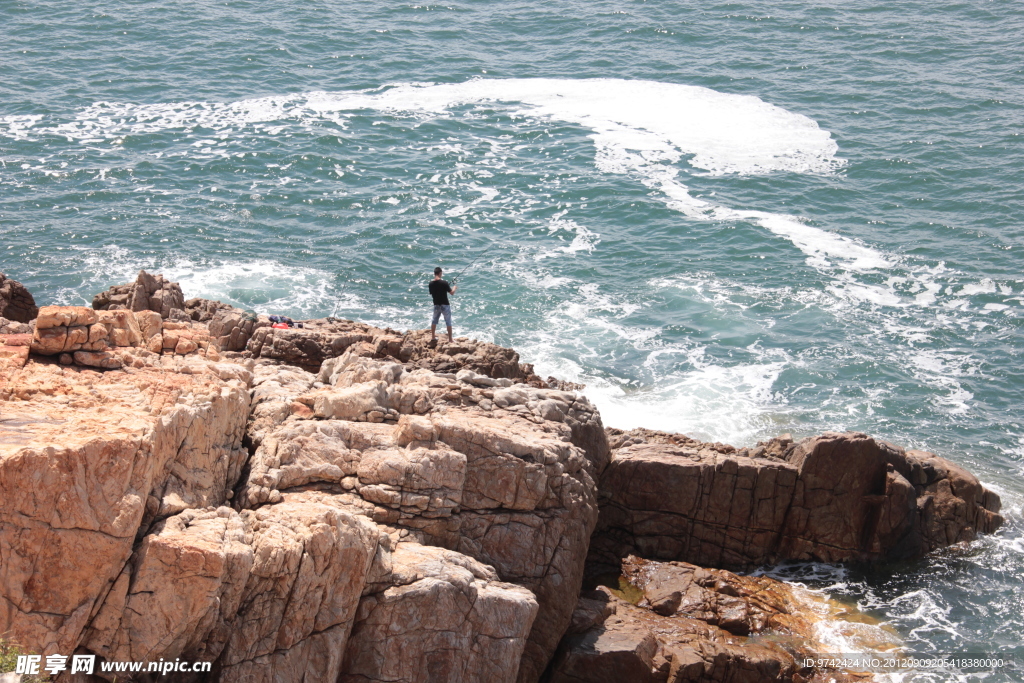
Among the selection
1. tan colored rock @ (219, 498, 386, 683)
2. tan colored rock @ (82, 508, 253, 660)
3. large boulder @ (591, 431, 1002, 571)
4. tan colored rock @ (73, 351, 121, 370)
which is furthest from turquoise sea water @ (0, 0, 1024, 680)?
tan colored rock @ (73, 351, 121, 370)

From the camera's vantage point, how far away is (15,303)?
27.0 meters

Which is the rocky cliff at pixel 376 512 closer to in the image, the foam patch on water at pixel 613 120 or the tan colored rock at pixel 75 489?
the tan colored rock at pixel 75 489

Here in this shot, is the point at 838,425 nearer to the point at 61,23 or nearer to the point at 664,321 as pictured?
the point at 664,321

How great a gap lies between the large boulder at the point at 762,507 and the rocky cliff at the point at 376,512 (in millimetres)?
58

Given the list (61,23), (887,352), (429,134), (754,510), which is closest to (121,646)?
(754,510)

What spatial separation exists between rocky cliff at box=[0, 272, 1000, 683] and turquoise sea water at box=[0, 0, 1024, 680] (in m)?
2.66

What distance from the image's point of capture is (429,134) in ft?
157

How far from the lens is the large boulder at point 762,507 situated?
22031 millimetres

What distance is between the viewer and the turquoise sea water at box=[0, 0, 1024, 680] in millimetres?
30453

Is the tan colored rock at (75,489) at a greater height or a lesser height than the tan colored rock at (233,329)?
greater

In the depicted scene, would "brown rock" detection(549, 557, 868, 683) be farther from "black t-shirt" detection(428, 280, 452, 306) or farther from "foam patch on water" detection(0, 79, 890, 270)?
"foam patch on water" detection(0, 79, 890, 270)

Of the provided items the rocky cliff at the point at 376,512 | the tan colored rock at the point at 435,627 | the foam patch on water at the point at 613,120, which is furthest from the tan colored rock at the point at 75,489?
the foam patch on water at the point at 613,120

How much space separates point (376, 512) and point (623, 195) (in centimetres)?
2962

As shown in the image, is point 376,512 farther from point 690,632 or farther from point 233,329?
point 233,329
